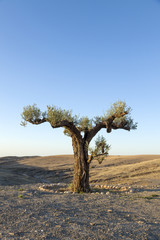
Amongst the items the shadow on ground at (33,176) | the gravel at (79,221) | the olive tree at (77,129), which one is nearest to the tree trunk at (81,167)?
the olive tree at (77,129)

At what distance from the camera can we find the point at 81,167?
1845 centimetres

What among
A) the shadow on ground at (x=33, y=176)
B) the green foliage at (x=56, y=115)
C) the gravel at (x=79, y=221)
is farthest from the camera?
the shadow on ground at (x=33, y=176)

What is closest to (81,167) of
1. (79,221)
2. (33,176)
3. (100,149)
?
(100,149)

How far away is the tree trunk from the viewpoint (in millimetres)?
18328

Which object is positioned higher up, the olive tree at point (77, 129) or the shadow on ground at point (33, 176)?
the olive tree at point (77, 129)

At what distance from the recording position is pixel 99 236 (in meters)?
7.12

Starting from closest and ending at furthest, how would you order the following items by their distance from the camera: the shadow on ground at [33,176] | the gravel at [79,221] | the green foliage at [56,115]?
the gravel at [79,221] → the green foliage at [56,115] → the shadow on ground at [33,176]

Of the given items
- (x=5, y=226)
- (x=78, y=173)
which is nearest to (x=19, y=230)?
(x=5, y=226)

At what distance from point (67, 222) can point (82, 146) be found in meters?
10.3

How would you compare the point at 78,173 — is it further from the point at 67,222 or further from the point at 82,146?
the point at 67,222

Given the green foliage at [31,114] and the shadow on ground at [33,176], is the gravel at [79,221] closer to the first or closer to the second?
the green foliage at [31,114]

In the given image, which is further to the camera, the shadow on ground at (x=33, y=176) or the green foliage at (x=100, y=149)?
the shadow on ground at (x=33, y=176)

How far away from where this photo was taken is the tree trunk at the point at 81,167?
60.1 ft

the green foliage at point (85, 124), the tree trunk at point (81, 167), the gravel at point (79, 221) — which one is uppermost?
the green foliage at point (85, 124)
